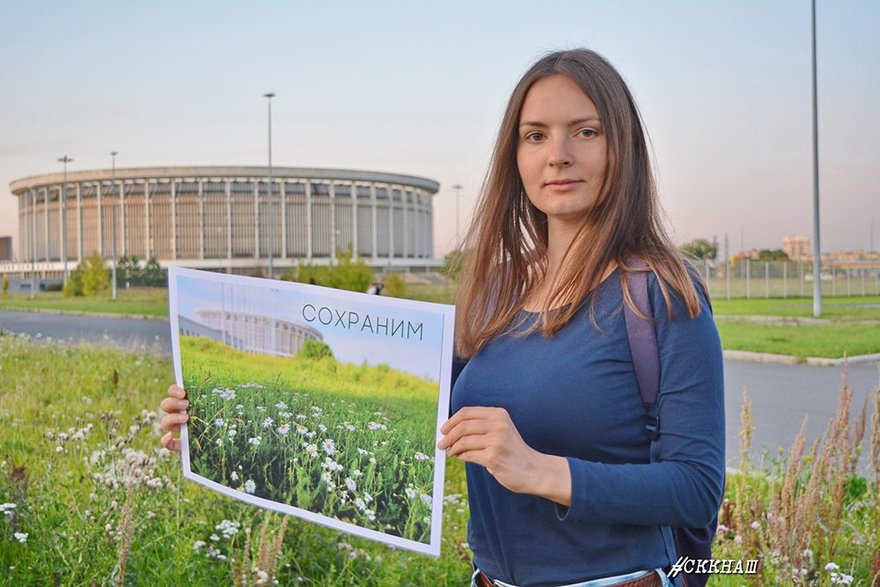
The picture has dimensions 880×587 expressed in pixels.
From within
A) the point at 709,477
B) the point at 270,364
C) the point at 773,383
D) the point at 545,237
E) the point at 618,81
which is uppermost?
the point at 618,81

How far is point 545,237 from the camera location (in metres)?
1.99

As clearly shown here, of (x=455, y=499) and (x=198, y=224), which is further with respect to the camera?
(x=198, y=224)

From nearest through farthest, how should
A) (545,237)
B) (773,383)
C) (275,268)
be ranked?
(545,237)
(773,383)
(275,268)

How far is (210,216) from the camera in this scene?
69.8 m

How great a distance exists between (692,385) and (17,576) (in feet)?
9.76

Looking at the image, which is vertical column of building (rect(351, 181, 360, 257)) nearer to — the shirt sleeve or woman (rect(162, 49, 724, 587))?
woman (rect(162, 49, 724, 587))

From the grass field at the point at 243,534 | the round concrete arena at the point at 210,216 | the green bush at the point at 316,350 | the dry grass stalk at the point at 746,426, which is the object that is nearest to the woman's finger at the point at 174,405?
Answer: the green bush at the point at 316,350

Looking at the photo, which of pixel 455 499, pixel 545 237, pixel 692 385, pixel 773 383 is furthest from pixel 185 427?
pixel 773 383

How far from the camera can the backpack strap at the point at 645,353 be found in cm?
151

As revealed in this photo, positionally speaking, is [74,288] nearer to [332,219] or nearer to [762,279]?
[762,279]

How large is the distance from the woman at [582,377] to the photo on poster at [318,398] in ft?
0.34

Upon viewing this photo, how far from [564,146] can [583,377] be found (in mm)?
443

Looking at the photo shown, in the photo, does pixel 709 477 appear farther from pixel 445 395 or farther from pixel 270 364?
pixel 270 364

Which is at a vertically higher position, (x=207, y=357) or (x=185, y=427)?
(x=207, y=357)
